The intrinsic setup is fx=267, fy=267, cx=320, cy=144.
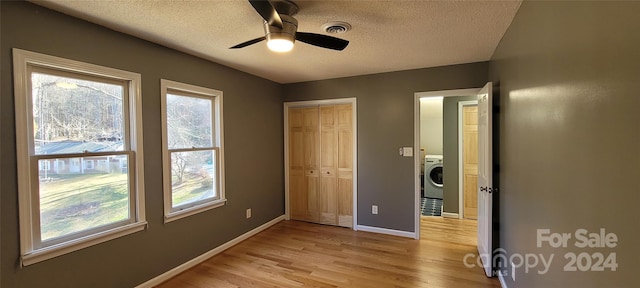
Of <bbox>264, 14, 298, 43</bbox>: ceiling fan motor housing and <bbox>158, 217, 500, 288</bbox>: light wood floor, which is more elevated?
<bbox>264, 14, 298, 43</bbox>: ceiling fan motor housing

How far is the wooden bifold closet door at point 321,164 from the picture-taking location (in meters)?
4.19

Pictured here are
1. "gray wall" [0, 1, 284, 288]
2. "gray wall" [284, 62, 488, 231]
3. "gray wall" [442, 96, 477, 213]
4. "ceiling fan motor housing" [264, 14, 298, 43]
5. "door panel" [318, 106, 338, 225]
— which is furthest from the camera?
"gray wall" [442, 96, 477, 213]

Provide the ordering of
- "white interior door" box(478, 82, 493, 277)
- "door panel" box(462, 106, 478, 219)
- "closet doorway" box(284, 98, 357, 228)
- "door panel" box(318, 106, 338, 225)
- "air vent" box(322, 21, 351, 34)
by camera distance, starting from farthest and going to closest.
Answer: "door panel" box(462, 106, 478, 219) → "door panel" box(318, 106, 338, 225) → "closet doorway" box(284, 98, 357, 228) → "white interior door" box(478, 82, 493, 277) → "air vent" box(322, 21, 351, 34)

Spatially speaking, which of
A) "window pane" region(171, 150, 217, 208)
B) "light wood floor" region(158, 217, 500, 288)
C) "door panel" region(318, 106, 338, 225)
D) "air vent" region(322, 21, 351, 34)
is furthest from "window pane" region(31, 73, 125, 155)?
"door panel" region(318, 106, 338, 225)

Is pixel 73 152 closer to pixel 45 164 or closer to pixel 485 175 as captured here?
pixel 45 164

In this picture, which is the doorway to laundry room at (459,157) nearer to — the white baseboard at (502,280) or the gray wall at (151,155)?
the white baseboard at (502,280)

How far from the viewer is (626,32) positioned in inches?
33.0

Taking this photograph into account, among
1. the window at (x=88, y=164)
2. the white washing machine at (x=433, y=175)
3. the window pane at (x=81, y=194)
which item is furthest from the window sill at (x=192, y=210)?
the white washing machine at (x=433, y=175)

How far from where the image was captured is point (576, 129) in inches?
45.7

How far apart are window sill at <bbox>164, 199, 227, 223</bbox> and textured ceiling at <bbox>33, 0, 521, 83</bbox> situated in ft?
5.59

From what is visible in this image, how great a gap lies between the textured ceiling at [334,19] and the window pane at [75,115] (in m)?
0.53

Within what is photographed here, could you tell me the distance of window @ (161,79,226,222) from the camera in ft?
9.07

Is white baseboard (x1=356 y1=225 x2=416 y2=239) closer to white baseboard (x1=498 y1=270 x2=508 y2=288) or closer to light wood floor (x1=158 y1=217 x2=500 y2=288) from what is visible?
light wood floor (x1=158 y1=217 x2=500 y2=288)

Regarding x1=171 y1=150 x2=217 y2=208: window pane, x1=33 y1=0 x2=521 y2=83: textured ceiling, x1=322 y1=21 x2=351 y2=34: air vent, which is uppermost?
x1=33 y1=0 x2=521 y2=83: textured ceiling
